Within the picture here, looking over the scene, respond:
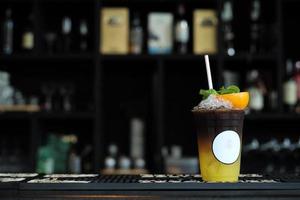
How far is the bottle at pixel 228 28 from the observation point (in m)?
3.12

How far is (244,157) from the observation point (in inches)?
125

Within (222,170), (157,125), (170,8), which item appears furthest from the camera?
(170,8)

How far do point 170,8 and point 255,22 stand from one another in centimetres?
51

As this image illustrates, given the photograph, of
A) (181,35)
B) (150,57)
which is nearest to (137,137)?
(150,57)

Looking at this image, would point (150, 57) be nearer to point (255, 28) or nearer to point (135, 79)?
point (135, 79)

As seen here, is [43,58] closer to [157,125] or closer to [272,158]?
[157,125]

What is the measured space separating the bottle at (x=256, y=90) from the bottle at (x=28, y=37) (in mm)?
1281

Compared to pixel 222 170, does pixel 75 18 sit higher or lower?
higher

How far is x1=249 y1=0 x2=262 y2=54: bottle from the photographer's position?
10.5 ft

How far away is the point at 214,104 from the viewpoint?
1.33 m

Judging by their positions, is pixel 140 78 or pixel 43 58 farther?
pixel 140 78

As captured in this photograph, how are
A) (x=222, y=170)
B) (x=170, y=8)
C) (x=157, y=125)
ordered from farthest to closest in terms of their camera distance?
(x=170, y=8), (x=157, y=125), (x=222, y=170)

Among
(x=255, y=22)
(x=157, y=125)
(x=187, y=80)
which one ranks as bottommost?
(x=157, y=125)

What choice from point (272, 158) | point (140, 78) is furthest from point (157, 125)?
point (272, 158)
